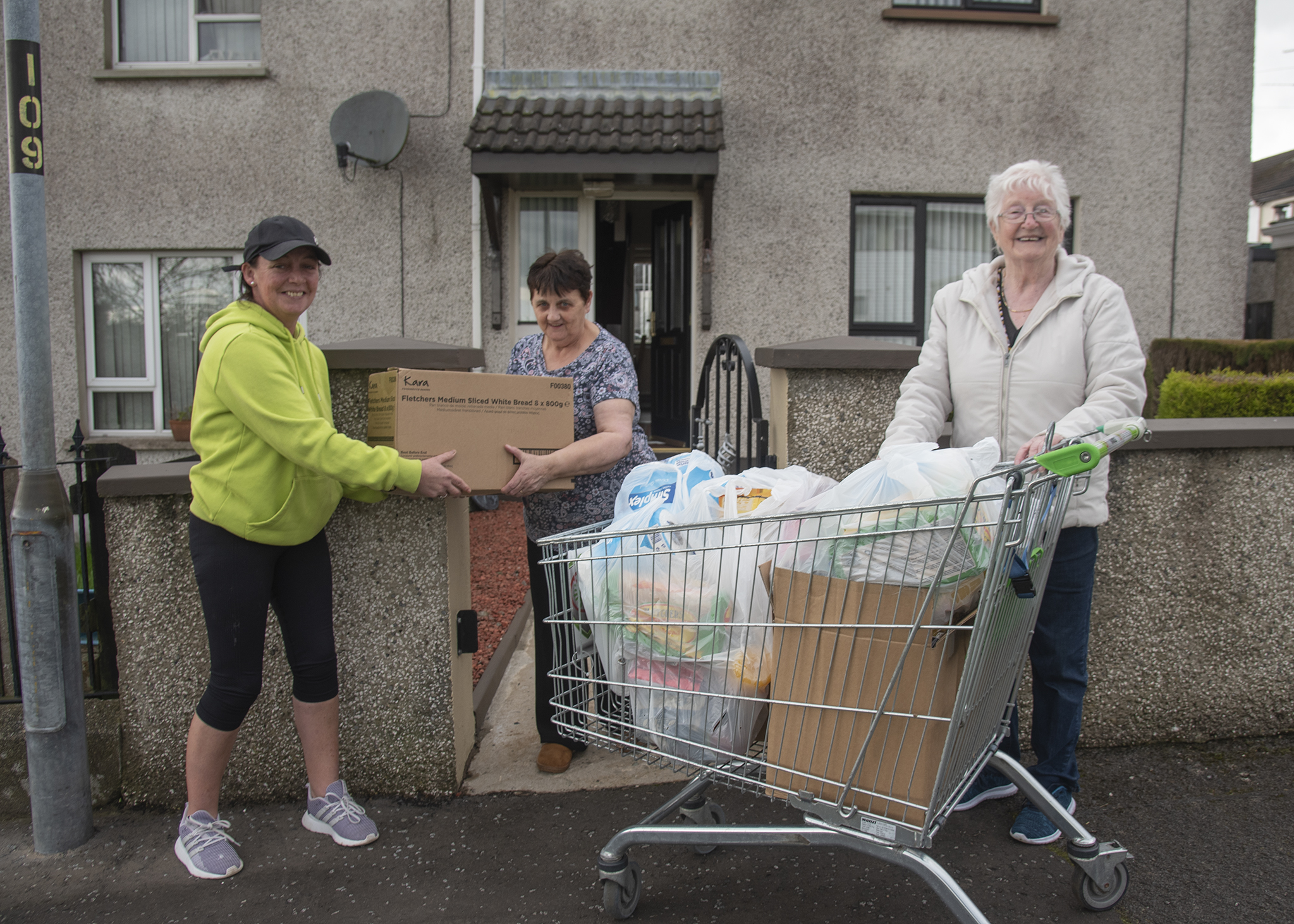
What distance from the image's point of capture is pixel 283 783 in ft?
10.2

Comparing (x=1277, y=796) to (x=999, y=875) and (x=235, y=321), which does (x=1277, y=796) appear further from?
(x=235, y=321)

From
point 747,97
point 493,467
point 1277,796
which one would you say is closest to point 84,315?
point 747,97

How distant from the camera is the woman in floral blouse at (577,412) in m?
2.95

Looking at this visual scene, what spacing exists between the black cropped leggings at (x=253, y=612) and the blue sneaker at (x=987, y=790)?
2110 millimetres

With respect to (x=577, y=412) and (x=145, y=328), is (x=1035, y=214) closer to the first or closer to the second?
(x=577, y=412)

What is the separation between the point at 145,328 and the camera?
28.5 ft

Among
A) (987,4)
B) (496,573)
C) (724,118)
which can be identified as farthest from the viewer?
(987,4)

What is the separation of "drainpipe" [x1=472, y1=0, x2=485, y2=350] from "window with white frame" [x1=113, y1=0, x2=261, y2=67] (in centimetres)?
224

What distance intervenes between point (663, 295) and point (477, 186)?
7.22 feet

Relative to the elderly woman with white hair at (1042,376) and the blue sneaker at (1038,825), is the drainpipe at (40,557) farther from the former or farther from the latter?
the blue sneaker at (1038,825)

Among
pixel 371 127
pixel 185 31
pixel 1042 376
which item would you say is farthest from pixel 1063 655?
pixel 185 31

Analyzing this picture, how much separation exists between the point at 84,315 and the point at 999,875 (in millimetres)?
9205

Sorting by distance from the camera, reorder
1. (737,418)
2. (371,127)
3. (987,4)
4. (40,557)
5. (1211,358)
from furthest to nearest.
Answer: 1. (987,4)
2. (1211,358)
3. (371,127)
4. (737,418)
5. (40,557)

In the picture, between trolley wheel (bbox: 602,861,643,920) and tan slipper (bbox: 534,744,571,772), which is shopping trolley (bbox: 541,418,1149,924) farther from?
tan slipper (bbox: 534,744,571,772)
